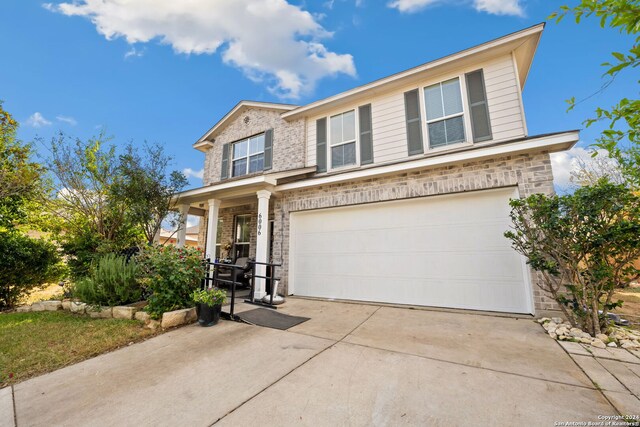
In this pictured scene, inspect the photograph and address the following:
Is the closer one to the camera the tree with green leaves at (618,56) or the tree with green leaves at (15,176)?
the tree with green leaves at (618,56)

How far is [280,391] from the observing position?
7.15 ft

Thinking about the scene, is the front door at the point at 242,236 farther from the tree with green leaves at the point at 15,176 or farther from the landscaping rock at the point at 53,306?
the tree with green leaves at the point at 15,176

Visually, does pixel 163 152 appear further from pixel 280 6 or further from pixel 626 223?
pixel 626 223

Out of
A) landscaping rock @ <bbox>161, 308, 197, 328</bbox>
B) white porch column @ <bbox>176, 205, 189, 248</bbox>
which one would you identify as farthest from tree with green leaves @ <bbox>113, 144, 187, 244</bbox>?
landscaping rock @ <bbox>161, 308, 197, 328</bbox>

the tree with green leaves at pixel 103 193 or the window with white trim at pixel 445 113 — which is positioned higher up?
the window with white trim at pixel 445 113

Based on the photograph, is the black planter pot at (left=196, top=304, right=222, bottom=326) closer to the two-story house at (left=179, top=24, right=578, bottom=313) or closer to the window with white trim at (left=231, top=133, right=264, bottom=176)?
the two-story house at (left=179, top=24, right=578, bottom=313)

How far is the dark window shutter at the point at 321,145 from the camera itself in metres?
7.50

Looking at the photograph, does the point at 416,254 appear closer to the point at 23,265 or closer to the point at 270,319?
the point at 270,319

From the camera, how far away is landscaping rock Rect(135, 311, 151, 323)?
13.7ft

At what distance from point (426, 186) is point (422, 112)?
2191 millimetres

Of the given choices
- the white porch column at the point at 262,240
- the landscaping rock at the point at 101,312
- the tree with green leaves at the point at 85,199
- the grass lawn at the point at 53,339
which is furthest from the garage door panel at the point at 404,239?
the tree with green leaves at the point at 85,199

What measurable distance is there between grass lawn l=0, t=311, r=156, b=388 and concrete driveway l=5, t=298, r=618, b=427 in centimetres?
27

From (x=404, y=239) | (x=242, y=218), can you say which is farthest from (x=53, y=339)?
(x=242, y=218)

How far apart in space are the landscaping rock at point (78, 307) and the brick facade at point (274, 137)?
561 cm
